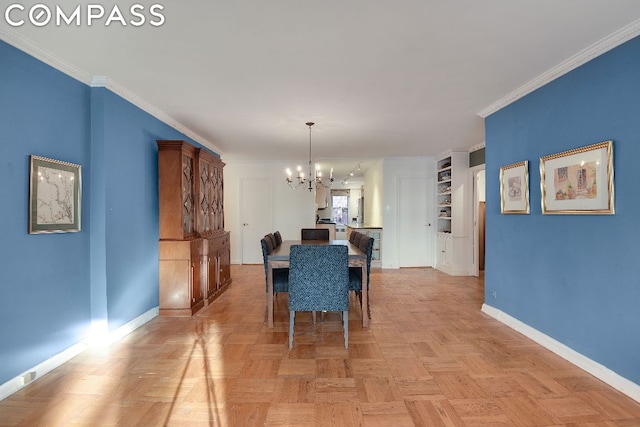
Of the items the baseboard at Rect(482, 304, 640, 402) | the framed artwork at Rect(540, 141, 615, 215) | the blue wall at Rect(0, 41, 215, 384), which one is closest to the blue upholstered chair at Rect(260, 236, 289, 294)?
the blue wall at Rect(0, 41, 215, 384)

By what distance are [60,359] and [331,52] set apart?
314 centimetres

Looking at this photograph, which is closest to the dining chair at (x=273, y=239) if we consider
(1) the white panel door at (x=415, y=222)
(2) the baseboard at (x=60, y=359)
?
(2) the baseboard at (x=60, y=359)

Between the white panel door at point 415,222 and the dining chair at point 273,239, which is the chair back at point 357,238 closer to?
the dining chair at point 273,239

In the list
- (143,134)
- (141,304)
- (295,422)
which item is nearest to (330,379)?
(295,422)

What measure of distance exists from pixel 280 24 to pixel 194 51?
0.74 m

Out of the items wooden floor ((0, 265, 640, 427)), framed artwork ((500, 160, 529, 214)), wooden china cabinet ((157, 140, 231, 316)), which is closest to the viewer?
wooden floor ((0, 265, 640, 427))

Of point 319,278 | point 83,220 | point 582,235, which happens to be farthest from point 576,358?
point 83,220

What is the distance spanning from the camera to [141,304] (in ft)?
11.1

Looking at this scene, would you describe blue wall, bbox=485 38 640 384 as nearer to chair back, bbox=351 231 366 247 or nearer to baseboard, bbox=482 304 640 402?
baseboard, bbox=482 304 640 402

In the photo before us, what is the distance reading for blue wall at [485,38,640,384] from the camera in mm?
2051

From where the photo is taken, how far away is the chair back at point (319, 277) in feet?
9.14

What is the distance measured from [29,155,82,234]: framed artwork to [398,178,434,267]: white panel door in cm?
547

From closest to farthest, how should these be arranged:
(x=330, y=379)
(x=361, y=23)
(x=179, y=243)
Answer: (x=361, y=23), (x=330, y=379), (x=179, y=243)

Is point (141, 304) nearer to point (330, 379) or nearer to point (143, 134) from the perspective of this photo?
point (143, 134)
